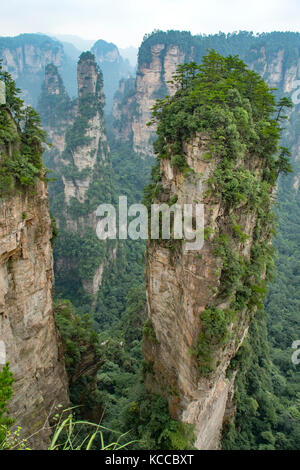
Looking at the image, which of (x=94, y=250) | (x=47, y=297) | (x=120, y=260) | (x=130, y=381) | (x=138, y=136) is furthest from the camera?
(x=138, y=136)

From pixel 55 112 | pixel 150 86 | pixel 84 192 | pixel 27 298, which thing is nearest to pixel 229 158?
pixel 27 298

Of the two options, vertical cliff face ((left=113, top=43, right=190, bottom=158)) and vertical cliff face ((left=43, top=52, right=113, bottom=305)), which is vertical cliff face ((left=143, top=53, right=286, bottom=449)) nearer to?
vertical cliff face ((left=43, top=52, right=113, bottom=305))

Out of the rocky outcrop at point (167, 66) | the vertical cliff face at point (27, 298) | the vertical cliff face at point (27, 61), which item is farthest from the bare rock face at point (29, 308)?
the vertical cliff face at point (27, 61)

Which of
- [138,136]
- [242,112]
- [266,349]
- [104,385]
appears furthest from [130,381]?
[138,136]

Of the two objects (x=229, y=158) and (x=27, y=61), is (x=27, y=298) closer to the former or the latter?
(x=229, y=158)

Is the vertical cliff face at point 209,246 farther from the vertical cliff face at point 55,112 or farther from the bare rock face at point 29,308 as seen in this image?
the vertical cliff face at point 55,112
